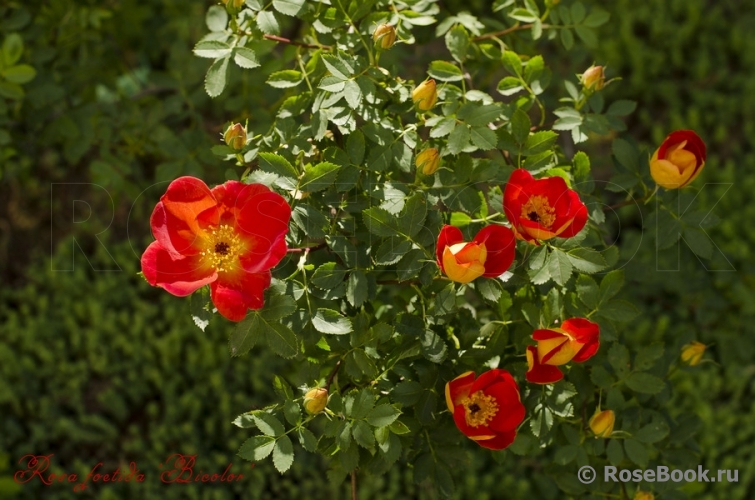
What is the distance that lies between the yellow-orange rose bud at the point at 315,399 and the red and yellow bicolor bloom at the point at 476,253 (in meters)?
0.25

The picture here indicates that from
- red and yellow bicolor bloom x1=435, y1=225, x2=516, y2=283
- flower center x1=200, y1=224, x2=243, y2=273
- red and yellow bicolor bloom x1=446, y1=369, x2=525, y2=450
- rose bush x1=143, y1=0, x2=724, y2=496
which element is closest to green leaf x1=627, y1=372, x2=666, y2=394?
rose bush x1=143, y1=0, x2=724, y2=496

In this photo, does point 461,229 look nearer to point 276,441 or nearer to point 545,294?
point 545,294

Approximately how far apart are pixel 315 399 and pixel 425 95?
1.61 ft

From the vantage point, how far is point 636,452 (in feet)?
4.56

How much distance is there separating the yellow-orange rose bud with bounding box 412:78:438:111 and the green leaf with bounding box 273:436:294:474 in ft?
1.81

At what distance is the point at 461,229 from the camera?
1250 millimetres

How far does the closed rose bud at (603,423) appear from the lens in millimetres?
1325

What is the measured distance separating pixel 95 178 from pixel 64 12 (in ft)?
1.45

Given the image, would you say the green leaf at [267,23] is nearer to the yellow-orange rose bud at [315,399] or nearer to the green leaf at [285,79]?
the green leaf at [285,79]

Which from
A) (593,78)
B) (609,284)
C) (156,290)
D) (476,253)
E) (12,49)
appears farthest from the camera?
(156,290)

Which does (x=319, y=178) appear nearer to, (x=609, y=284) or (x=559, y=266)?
(x=559, y=266)

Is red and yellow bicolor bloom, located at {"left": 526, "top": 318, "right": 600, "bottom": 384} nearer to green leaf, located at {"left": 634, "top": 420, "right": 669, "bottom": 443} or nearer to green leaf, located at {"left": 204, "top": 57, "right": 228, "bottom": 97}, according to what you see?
green leaf, located at {"left": 634, "top": 420, "right": 669, "bottom": 443}

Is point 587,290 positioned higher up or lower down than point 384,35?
lower down

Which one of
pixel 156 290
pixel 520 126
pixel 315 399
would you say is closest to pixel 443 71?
pixel 520 126
